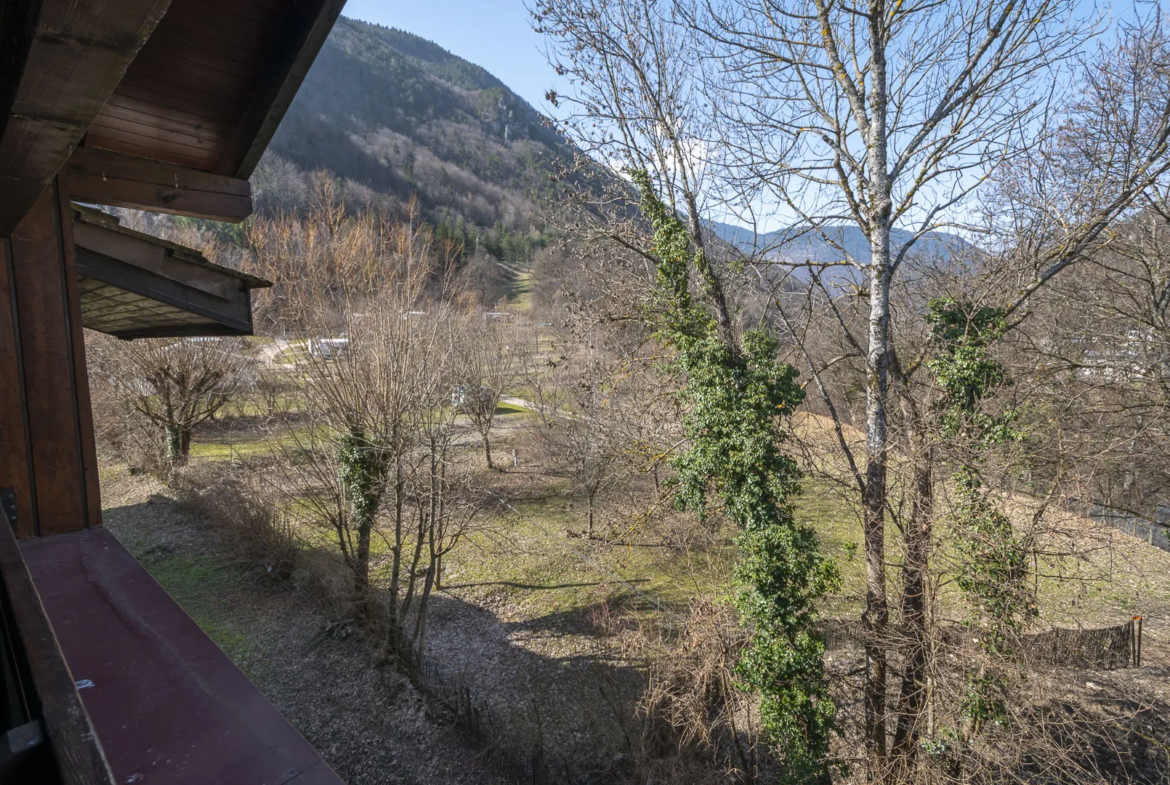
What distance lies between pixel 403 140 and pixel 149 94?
9295 centimetres

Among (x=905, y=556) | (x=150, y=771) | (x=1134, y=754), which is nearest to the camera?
(x=150, y=771)

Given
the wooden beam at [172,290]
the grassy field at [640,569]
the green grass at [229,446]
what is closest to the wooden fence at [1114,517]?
the grassy field at [640,569]

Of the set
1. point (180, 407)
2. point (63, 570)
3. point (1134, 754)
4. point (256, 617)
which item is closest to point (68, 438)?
point (63, 570)

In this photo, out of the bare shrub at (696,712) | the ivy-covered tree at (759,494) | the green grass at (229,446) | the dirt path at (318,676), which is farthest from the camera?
the green grass at (229,446)

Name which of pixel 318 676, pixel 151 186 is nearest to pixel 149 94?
pixel 151 186

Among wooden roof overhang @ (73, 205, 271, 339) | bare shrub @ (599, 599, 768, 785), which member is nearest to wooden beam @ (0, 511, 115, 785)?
wooden roof overhang @ (73, 205, 271, 339)

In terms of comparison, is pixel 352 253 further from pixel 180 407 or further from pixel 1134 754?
pixel 1134 754

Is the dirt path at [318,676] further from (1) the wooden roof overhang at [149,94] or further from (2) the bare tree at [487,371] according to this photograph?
(2) the bare tree at [487,371]

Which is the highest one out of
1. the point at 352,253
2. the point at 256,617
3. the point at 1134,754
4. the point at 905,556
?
the point at 352,253

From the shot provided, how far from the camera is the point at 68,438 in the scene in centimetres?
254

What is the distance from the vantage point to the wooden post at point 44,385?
7.89 ft

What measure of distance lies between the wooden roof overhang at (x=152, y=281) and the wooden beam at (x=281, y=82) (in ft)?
3.75

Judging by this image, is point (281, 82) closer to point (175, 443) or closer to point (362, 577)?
point (362, 577)

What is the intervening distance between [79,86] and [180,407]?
19258 millimetres
